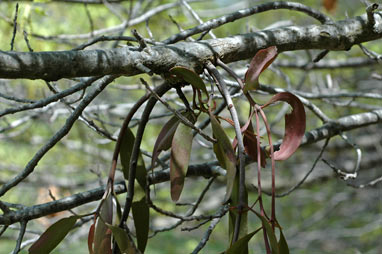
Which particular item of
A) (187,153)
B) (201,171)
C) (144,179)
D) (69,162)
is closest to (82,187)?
(69,162)

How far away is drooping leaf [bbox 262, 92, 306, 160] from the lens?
3.84 ft

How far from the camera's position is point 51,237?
134 cm

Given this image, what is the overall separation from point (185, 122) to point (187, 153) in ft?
0.29

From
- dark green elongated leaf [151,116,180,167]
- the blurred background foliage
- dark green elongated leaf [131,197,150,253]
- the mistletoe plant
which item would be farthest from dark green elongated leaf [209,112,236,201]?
the blurred background foliage

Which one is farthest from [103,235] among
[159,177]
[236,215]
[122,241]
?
[159,177]

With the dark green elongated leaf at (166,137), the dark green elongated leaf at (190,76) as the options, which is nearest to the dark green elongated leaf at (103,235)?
the dark green elongated leaf at (166,137)

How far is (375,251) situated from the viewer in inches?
210

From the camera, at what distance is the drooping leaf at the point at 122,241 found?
1.28 m

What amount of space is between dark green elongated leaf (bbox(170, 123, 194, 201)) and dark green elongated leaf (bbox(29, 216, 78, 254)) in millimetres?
345

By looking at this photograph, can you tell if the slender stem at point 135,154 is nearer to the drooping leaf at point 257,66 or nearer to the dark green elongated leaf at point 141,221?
the dark green elongated leaf at point 141,221

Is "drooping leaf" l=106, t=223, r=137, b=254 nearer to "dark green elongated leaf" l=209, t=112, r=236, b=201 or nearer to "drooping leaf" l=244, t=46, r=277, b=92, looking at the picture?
"dark green elongated leaf" l=209, t=112, r=236, b=201

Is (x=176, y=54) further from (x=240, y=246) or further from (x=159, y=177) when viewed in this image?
(x=159, y=177)

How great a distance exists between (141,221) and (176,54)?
1.77 ft

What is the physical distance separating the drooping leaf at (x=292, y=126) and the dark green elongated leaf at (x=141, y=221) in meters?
0.52
